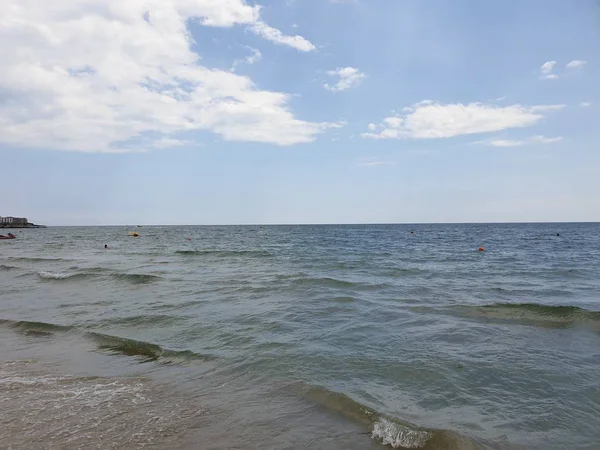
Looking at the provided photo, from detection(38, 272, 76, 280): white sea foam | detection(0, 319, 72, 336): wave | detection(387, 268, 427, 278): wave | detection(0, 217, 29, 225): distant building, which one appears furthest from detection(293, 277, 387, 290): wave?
detection(0, 217, 29, 225): distant building

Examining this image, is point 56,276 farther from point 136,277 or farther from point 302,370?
→ point 302,370

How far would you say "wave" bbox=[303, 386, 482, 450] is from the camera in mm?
5023

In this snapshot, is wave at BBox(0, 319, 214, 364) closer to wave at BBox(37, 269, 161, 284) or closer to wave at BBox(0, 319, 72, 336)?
wave at BBox(0, 319, 72, 336)

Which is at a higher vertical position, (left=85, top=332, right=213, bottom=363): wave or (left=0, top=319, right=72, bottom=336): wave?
(left=85, top=332, right=213, bottom=363): wave

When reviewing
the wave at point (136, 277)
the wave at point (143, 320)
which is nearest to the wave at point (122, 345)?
the wave at point (143, 320)

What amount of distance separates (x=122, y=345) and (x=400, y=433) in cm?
711

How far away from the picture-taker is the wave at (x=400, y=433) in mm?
5023

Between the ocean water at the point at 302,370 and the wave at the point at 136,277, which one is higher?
the ocean water at the point at 302,370

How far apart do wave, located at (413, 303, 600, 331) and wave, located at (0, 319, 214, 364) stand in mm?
7668

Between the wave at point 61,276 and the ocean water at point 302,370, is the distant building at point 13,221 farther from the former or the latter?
the ocean water at point 302,370

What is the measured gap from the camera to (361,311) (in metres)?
12.7

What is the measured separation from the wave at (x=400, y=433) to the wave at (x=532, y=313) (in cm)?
747

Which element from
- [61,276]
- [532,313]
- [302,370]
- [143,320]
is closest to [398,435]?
[302,370]

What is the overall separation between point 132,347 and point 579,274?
22960 mm
